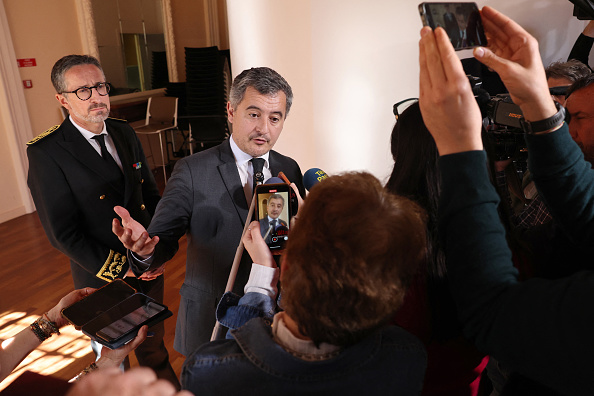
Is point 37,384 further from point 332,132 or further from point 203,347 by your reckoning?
point 332,132

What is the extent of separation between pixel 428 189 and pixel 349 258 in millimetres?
390

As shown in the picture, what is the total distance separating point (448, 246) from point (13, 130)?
5.19 metres

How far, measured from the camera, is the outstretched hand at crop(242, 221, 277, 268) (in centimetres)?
94

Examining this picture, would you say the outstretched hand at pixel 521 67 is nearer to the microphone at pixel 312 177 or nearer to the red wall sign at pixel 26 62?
the microphone at pixel 312 177

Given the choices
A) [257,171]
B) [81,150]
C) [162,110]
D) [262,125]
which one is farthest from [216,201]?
[162,110]

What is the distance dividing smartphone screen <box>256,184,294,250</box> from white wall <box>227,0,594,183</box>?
1.45m

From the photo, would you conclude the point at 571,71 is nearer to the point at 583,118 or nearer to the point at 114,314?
the point at 583,118

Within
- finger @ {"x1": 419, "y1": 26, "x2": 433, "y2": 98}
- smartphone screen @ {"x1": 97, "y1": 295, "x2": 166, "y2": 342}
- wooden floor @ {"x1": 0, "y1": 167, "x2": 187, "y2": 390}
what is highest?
finger @ {"x1": 419, "y1": 26, "x2": 433, "y2": 98}

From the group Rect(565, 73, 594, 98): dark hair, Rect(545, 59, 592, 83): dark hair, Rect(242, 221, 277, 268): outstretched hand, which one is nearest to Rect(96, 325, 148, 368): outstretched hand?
Rect(242, 221, 277, 268): outstretched hand

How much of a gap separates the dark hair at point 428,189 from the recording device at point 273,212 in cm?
31

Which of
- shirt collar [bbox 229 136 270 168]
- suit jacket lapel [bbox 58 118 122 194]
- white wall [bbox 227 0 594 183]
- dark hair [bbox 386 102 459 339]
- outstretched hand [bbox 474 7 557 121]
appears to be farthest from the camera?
white wall [bbox 227 0 594 183]

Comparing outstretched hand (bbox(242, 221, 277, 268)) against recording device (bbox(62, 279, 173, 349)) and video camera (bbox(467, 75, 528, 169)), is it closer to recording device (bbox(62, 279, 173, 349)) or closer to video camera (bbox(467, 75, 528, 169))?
recording device (bbox(62, 279, 173, 349))

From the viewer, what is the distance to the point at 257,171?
144cm

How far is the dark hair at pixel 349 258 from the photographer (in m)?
0.58
